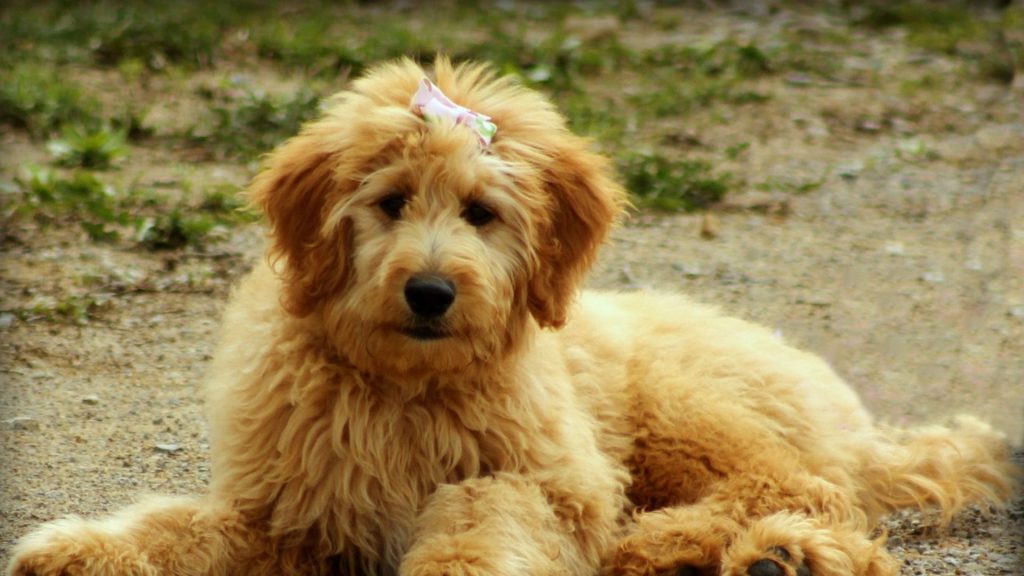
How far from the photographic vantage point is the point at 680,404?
205 inches

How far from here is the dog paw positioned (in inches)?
172

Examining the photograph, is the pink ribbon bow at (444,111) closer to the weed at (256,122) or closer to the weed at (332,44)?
the weed at (256,122)

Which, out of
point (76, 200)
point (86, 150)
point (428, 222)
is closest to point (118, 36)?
point (86, 150)

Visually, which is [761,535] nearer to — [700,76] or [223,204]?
[223,204]

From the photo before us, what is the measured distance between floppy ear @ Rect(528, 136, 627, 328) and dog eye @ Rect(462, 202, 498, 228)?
0.25m

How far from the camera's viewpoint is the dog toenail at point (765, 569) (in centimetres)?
437

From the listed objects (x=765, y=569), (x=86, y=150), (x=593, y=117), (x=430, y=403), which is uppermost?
(x=430, y=403)

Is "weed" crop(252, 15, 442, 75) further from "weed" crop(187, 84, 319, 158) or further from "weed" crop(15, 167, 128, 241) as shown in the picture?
"weed" crop(15, 167, 128, 241)

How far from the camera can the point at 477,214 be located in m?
4.51

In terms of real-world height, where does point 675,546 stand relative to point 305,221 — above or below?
below

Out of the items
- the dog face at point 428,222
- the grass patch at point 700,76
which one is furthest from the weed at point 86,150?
the dog face at point 428,222

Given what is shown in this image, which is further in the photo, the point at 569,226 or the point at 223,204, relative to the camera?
Answer: the point at 223,204

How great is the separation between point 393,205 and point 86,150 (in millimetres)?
5269

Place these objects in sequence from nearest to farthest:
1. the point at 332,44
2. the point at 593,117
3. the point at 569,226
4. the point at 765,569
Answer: the point at 765,569, the point at 569,226, the point at 593,117, the point at 332,44
